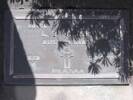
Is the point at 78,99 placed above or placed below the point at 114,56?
below

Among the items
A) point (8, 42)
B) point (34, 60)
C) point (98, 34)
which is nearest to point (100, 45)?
point (98, 34)

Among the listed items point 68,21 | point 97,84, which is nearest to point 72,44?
point 68,21

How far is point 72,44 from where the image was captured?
6.59m

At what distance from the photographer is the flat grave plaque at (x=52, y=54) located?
6543 millimetres

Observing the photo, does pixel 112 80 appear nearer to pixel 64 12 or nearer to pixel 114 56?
pixel 114 56

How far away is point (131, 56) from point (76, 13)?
1.22 meters

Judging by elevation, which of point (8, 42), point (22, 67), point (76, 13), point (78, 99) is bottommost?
point (78, 99)

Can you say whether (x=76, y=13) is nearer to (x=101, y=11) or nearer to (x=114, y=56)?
(x=101, y=11)

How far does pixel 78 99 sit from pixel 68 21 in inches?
53.7

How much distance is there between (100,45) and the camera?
6.64 m

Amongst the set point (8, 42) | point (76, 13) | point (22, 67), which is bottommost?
point (22, 67)

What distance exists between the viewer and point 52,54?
6.58 meters

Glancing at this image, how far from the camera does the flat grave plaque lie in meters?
6.54

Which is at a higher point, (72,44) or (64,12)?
(64,12)
